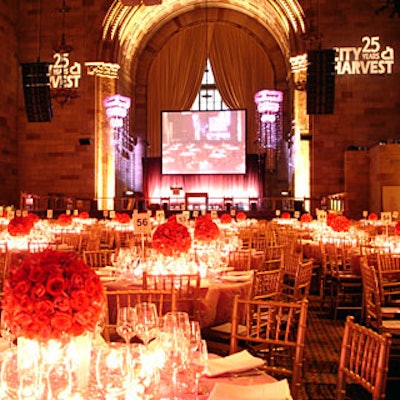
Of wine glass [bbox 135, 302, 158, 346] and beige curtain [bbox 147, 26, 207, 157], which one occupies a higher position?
beige curtain [bbox 147, 26, 207, 157]

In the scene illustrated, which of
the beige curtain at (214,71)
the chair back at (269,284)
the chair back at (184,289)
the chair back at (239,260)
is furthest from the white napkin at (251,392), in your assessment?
the beige curtain at (214,71)

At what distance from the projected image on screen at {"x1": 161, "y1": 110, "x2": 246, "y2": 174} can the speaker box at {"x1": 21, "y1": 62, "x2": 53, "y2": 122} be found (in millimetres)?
7767

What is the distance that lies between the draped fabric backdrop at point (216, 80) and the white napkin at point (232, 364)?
22.6 meters

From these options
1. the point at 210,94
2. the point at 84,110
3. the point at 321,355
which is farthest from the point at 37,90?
the point at 321,355

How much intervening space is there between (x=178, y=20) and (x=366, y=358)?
24.6 m

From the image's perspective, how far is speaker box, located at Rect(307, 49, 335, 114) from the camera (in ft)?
57.2

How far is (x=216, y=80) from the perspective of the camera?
83.8ft

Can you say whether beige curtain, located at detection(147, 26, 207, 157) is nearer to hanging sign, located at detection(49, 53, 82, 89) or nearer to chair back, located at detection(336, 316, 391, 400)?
hanging sign, located at detection(49, 53, 82, 89)

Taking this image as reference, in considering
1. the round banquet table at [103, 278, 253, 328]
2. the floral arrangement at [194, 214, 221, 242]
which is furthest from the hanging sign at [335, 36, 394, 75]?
the round banquet table at [103, 278, 253, 328]

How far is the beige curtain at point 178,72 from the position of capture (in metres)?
25.7

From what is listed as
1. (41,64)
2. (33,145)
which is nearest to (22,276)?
(41,64)

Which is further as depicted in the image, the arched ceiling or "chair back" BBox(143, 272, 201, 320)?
the arched ceiling

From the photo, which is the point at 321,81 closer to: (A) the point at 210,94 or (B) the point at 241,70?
(B) the point at 241,70

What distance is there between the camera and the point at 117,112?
20078 mm
